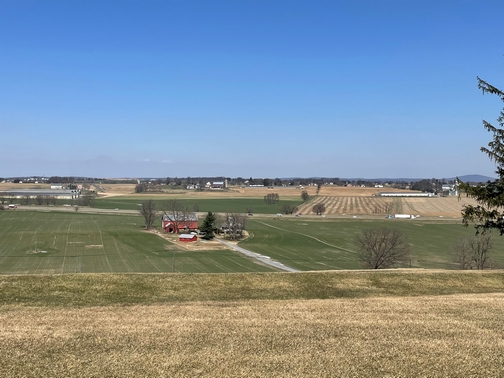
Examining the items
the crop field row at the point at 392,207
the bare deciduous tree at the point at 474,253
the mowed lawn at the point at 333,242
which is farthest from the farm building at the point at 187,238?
the crop field row at the point at 392,207

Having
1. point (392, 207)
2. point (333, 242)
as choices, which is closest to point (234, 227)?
point (333, 242)

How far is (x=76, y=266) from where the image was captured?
5044 centimetres

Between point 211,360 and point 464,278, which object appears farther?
point 464,278

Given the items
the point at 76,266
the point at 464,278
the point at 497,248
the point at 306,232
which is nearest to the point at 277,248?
the point at 306,232

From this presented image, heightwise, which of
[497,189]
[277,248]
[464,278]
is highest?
[497,189]

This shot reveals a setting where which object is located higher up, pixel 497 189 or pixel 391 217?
pixel 497 189

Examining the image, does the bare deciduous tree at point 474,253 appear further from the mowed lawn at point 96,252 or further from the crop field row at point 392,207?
the crop field row at point 392,207

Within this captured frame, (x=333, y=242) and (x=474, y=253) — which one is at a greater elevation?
(x=474, y=253)

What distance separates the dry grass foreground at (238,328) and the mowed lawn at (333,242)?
32564 millimetres

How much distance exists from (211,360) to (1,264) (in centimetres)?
5016

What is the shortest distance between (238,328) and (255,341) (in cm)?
152

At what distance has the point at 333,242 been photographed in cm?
7606

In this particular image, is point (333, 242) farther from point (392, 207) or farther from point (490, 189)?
point (392, 207)

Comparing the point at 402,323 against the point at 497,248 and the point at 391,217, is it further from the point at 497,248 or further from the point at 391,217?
the point at 391,217
